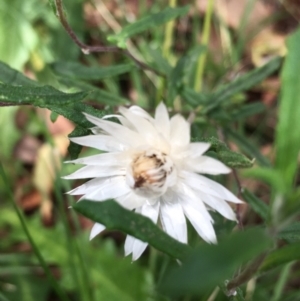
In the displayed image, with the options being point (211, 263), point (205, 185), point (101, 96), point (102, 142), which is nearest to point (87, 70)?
point (101, 96)

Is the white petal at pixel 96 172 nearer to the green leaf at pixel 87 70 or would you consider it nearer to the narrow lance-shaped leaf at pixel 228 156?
the narrow lance-shaped leaf at pixel 228 156

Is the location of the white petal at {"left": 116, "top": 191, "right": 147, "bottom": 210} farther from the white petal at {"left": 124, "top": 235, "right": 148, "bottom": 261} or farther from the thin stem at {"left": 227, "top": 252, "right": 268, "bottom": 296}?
the thin stem at {"left": 227, "top": 252, "right": 268, "bottom": 296}

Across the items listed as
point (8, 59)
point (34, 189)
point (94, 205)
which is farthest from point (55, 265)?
point (94, 205)

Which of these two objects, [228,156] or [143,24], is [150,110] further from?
[228,156]

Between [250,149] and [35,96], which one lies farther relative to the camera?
[250,149]

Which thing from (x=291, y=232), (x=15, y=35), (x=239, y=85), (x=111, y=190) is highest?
(x=15, y=35)

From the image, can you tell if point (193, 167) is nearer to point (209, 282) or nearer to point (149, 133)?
point (149, 133)
